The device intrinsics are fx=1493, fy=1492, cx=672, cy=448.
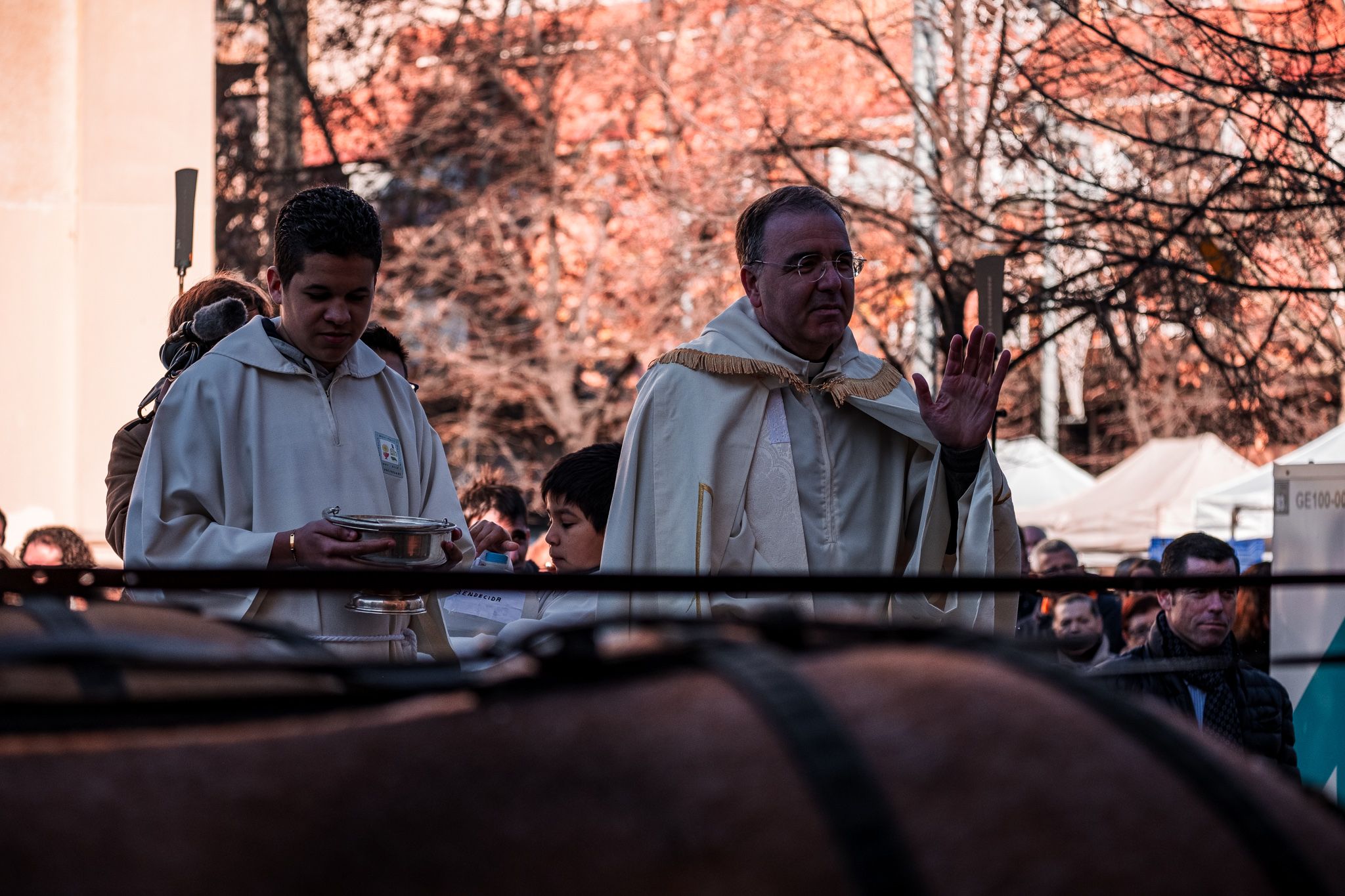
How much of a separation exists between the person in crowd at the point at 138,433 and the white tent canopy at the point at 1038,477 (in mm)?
15098

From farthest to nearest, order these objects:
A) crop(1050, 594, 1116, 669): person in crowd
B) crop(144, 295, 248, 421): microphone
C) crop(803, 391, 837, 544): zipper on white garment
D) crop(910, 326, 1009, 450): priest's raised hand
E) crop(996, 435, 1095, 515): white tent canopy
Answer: crop(996, 435, 1095, 515): white tent canopy → crop(1050, 594, 1116, 669): person in crowd → crop(144, 295, 248, 421): microphone → crop(803, 391, 837, 544): zipper on white garment → crop(910, 326, 1009, 450): priest's raised hand

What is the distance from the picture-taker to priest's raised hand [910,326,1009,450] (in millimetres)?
3771

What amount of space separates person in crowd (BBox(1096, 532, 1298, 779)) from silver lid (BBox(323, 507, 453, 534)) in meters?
1.62

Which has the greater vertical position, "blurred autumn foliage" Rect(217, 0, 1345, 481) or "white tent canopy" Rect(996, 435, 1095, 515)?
"blurred autumn foliage" Rect(217, 0, 1345, 481)

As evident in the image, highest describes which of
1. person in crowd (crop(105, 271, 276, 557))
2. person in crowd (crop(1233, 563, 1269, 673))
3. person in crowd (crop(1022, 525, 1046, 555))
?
person in crowd (crop(105, 271, 276, 557))

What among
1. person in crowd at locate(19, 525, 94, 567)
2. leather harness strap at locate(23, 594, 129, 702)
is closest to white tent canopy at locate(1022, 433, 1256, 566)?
person in crowd at locate(19, 525, 94, 567)

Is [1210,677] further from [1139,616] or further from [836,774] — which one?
[836,774]

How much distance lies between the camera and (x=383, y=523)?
3227mm

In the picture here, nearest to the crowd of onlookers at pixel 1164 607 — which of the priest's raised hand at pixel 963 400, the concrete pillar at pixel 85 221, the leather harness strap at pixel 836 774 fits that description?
the priest's raised hand at pixel 963 400

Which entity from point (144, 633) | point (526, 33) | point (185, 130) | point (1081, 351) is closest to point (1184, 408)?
point (1081, 351)

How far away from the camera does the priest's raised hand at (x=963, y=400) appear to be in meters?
3.77

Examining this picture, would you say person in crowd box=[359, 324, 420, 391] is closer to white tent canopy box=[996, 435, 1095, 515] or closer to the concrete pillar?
the concrete pillar

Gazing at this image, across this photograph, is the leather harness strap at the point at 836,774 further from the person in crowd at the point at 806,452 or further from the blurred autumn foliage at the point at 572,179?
the blurred autumn foliage at the point at 572,179

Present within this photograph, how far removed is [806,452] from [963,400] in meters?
0.50
